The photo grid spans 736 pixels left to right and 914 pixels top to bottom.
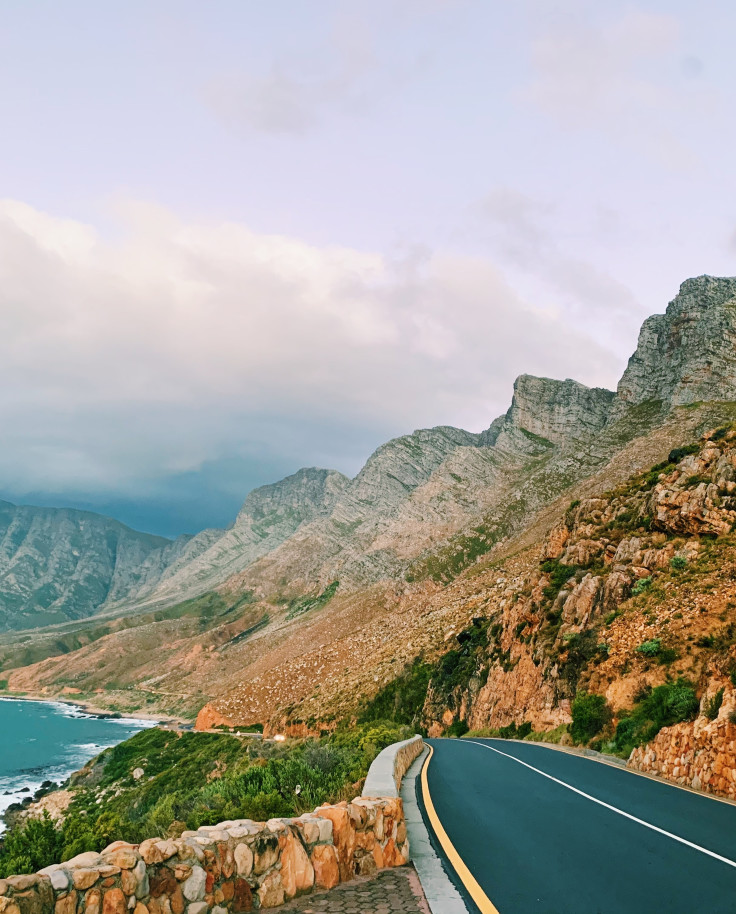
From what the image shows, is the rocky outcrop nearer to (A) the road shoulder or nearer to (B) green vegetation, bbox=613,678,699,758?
(B) green vegetation, bbox=613,678,699,758

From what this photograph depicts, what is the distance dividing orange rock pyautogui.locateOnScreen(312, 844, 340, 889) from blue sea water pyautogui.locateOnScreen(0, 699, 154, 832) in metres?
73.8

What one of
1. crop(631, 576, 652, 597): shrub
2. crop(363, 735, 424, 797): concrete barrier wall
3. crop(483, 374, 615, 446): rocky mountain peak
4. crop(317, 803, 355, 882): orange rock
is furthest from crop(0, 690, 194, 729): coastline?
crop(317, 803, 355, 882): orange rock

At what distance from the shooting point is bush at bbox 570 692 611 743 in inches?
838

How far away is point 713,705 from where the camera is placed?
45.7 feet

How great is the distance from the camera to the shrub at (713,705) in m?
13.7

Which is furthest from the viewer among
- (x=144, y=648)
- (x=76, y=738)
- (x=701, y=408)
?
(x=144, y=648)

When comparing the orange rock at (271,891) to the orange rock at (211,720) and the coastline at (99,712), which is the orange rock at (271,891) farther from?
the coastline at (99,712)

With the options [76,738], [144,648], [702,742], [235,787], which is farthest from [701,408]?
[144,648]

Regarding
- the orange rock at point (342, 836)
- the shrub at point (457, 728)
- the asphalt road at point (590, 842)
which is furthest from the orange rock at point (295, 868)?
the shrub at point (457, 728)

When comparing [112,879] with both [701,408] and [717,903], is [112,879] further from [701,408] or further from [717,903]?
[701,408]

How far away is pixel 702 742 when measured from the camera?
13.0 metres

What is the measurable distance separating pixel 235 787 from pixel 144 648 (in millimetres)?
192208

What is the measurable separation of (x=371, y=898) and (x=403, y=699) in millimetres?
43274

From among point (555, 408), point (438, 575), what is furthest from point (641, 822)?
point (555, 408)
